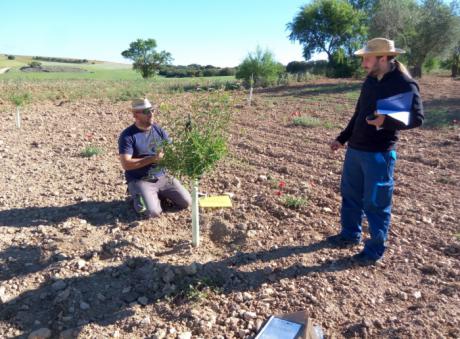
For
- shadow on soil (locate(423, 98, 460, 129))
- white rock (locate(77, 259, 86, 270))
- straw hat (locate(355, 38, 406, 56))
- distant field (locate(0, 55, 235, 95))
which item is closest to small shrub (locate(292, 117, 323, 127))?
distant field (locate(0, 55, 235, 95))

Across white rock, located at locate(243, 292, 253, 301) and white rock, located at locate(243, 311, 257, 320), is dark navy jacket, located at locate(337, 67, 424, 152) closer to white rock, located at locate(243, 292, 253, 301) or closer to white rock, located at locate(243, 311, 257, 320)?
white rock, located at locate(243, 292, 253, 301)

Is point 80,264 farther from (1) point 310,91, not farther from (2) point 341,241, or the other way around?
(1) point 310,91

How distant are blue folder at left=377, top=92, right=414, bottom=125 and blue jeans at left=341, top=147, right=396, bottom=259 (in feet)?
1.47

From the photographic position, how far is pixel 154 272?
3574 millimetres

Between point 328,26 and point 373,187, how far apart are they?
3563 centimetres

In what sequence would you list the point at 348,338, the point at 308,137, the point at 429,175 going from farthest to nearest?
the point at 308,137
the point at 429,175
the point at 348,338

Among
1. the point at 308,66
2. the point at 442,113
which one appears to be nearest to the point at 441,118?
the point at 442,113

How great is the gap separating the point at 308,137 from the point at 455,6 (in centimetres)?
2345

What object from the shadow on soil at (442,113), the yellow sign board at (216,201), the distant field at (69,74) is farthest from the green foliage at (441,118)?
the distant field at (69,74)

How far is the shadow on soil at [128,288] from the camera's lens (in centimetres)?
314

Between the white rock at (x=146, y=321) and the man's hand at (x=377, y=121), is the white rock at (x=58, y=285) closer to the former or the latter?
the white rock at (x=146, y=321)

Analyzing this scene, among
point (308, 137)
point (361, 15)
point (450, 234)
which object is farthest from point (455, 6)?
point (450, 234)

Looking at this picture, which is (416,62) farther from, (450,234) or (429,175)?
(450,234)

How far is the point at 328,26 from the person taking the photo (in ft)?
118
